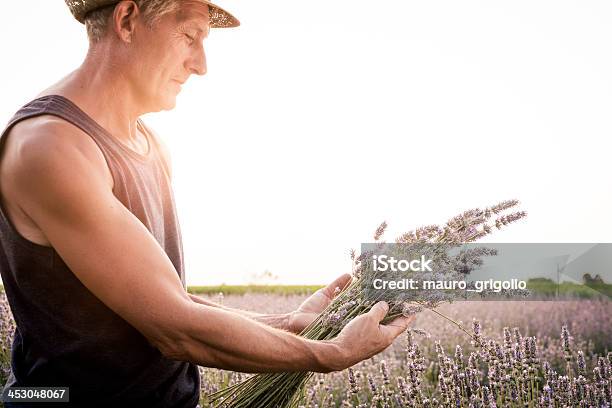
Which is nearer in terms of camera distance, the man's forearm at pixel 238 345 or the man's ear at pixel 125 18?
the man's forearm at pixel 238 345

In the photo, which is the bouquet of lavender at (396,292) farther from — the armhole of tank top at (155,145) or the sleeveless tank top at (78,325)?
the armhole of tank top at (155,145)

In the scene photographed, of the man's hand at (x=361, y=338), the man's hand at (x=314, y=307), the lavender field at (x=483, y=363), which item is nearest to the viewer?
the man's hand at (x=361, y=338)

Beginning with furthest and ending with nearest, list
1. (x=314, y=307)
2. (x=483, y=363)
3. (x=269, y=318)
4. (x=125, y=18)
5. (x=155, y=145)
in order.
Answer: (x=483, y=363) < (x=314, y=307) < (x=269, y=318) < (x=155, y=145) < (x=125, y=18)

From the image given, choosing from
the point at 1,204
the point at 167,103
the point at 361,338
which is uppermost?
the point at 167,103

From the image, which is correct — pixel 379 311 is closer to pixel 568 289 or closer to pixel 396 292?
pixel 396 292

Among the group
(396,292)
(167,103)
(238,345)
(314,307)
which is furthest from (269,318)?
(167,103)

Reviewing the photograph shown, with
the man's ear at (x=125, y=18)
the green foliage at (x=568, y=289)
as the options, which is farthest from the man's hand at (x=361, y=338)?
the green foliage at (x=568, y=289)

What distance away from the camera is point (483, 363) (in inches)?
159

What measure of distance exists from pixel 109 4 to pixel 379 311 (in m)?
1.15

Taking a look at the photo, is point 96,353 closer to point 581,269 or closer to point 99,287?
point 99,287

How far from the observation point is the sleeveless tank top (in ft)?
6.07

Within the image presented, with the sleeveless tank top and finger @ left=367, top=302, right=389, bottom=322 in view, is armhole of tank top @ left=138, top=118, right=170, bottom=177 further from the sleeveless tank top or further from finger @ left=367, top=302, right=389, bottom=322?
finger @ left=367, top=302, right=389, bottom=322

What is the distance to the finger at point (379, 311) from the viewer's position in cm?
211

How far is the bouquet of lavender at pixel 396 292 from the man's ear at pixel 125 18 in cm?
98
